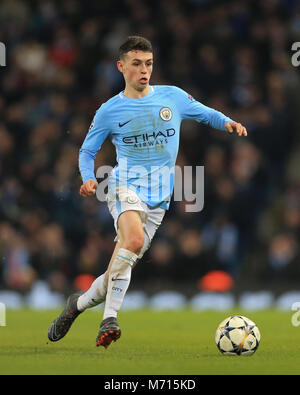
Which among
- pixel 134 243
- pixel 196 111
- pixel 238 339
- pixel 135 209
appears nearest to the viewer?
pixel 238 339

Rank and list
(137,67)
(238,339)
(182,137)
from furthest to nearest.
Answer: (182,137) < (137,67) < (238,339)

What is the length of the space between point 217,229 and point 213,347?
690cm

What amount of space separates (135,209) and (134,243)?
35 cm

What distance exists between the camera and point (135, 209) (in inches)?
299

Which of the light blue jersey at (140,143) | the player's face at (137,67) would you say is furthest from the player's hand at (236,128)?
the player's face at (137,67)

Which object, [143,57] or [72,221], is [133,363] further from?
[72,221]

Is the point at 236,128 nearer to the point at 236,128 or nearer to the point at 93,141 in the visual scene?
the point at 236,128

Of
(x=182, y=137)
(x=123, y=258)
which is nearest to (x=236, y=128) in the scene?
(x=123, y=258)

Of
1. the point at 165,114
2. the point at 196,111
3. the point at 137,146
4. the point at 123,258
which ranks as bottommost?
the point at 123,258

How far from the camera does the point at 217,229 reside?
14773mm

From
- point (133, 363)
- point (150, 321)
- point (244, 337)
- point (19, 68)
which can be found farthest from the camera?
point (19, 68)

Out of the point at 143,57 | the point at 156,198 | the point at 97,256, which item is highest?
the point at 97,256

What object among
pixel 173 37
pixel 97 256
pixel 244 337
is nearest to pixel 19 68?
pixel 173 37

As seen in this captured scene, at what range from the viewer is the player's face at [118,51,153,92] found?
7.76 m
